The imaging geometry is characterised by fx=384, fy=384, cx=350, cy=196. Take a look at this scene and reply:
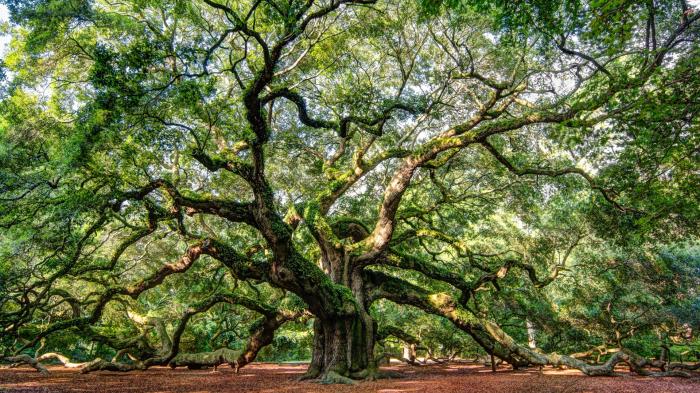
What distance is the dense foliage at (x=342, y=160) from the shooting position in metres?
6.65

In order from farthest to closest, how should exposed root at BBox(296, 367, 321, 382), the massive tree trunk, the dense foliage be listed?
exposed root at BBox(296, 367, 321, 382)
the massive tree trunk
the dense foliage

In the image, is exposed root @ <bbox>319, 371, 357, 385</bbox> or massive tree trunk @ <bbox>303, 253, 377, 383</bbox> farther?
massive tree trunk @ <bbox>303, 253, 377, 383</bbox>

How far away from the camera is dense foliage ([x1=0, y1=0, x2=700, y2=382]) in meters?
6.65

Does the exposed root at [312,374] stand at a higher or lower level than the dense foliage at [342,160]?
lower

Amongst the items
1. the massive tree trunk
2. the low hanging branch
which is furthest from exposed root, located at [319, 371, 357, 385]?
the low hanging branch

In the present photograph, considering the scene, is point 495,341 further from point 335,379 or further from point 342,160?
point 342,160

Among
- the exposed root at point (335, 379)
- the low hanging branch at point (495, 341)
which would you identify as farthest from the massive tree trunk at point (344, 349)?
the low hanging branch at point (495, 341)

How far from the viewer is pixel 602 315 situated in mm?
16766

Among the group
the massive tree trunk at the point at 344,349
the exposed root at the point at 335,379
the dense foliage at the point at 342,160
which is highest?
the dense foliage at the point at 342,160

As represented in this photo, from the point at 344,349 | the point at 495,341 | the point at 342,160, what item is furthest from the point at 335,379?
the point at 342,160

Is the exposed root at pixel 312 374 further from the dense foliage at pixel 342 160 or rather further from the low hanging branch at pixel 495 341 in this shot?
the low hanging branch at pixel 495 341

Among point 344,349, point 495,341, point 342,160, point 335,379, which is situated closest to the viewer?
point 335,379

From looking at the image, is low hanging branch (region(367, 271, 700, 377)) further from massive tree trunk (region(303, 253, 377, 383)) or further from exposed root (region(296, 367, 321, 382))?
exposed root (region(296, 367, 321, 382))

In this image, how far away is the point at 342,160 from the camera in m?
13.7
